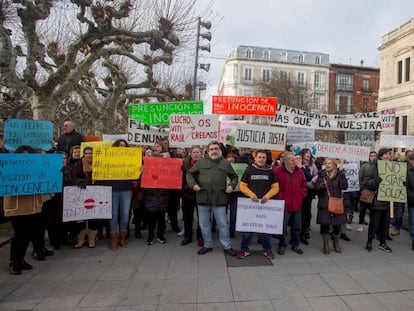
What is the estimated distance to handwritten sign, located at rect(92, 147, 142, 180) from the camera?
5.66m

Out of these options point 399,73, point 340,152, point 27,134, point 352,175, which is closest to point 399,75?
point 399,73

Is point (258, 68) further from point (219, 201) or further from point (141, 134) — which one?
point (219, 201)

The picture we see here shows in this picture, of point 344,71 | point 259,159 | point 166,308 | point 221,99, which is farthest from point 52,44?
point 344,71

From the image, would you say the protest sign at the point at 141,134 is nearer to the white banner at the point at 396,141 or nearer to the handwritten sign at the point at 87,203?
the handwritten sign at the point at 87,203

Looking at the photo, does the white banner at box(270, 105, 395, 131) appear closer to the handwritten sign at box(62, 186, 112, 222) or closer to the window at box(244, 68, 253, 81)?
the handwritten sign at box(62, 186, 112, 222)

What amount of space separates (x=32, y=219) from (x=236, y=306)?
3114 millimetres

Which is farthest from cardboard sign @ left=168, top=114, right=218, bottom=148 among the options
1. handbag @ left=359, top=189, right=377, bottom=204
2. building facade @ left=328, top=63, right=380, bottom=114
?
building facade @ left=328, top=63, right=380, bottom=114

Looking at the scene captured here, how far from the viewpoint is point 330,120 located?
801 centimetres

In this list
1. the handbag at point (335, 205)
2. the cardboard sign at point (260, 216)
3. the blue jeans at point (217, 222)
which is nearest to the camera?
the cardboard sign at point (260, 216)

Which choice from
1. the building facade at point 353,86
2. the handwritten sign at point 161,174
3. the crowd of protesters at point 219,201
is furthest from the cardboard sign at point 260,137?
the building facade at point 353,86

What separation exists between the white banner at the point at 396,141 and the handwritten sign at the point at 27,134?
9.14 m

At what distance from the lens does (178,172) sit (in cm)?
615

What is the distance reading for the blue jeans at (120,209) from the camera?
5.79 m

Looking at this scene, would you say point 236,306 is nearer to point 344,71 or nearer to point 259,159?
point 259,159
